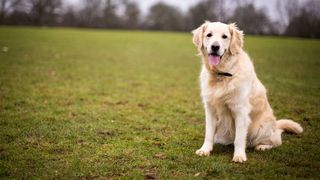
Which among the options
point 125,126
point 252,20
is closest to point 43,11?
point 252,20

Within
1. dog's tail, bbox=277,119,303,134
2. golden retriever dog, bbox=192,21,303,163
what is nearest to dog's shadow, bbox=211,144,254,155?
golden retriever dog, bbox=192,21,303,163

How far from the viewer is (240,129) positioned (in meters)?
5.55

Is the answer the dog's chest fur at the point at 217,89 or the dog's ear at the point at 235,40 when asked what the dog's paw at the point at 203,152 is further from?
the dog's ear at the point at 235,40

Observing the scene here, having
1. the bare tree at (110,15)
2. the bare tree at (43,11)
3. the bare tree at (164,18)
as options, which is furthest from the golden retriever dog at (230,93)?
the bare tree at (110,15)

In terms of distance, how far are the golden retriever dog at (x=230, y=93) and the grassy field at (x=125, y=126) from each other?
284 millimetres

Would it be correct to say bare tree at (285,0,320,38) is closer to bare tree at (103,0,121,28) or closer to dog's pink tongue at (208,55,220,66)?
bare tree at (103,0,121,28)

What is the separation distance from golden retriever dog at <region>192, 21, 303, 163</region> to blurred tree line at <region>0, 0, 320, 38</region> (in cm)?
5270

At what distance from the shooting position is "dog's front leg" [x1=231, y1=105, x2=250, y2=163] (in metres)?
5.46

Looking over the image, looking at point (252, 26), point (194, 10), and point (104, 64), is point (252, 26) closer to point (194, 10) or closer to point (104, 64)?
point (194, 10)

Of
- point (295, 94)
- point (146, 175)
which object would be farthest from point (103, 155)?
point (295, 94)

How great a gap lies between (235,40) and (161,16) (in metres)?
77.4

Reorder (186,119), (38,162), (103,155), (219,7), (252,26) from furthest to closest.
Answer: (219,7) → (252,26) → (186,119) → (103,155) → (38,162)

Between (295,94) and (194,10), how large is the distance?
6720cm

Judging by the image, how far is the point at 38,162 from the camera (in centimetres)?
519
